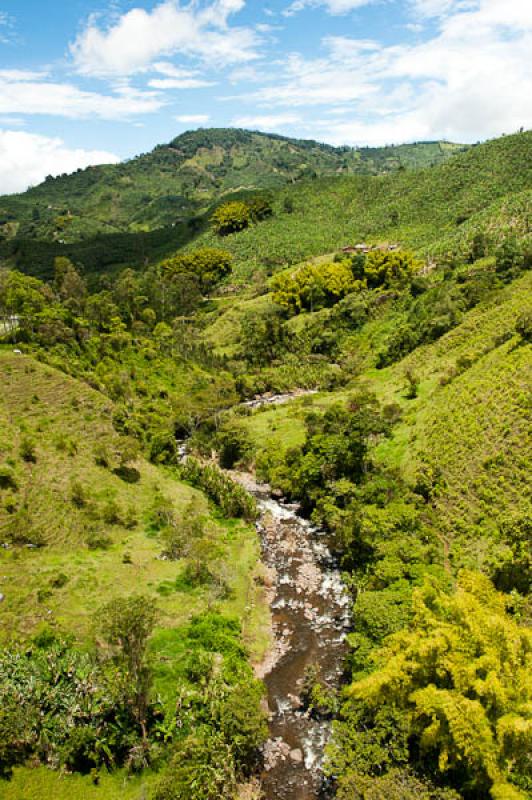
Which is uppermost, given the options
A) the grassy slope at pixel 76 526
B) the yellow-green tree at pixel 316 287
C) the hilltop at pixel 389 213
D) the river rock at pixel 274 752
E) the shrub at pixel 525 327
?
the hilltop at pixel 389 213

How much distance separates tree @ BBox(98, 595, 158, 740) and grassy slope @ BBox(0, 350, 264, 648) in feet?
27.3

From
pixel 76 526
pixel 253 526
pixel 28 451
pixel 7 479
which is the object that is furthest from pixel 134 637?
pixel 28 451

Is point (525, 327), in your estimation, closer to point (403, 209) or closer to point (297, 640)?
point (297, 640)

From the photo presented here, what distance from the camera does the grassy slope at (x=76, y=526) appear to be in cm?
3875

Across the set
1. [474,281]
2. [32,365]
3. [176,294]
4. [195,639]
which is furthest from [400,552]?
[176,294]

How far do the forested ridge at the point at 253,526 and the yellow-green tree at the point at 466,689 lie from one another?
12cm

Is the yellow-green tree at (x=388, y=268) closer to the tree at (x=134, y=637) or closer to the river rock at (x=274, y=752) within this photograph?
the river rock at (x=274, y=752)

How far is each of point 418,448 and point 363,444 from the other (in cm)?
603

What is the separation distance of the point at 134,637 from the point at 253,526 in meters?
28.1

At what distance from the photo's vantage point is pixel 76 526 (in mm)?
48250

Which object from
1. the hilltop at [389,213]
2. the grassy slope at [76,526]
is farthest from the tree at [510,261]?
the grassy slope at [76,526]

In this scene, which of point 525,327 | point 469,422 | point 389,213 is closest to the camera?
point 469,422

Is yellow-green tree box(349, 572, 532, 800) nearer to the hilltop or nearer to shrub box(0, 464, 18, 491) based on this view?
shrub box(0, 464, 18, 491)

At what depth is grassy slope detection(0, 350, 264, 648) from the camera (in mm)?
38750
